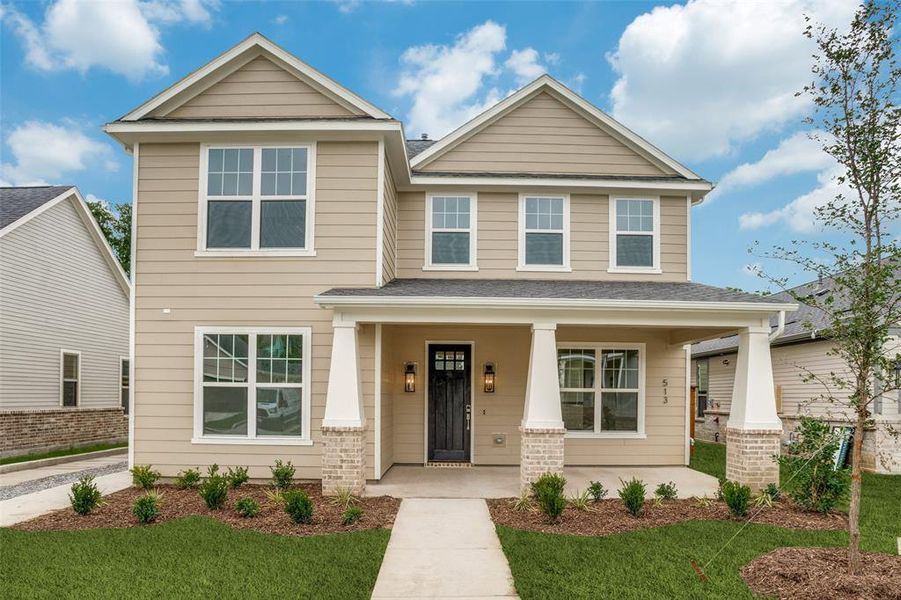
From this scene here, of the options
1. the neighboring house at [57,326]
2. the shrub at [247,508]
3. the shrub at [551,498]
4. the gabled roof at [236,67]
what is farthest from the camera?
the neighboring house at [57,326]

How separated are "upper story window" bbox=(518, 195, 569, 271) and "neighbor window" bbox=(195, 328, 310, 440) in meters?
4.53

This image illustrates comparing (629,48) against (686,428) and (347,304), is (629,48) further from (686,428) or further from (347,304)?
(347,304)

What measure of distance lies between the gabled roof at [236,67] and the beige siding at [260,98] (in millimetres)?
103

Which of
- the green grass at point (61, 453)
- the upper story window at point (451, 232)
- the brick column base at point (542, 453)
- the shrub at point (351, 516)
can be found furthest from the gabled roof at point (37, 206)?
the brick column base at point (542, 453)

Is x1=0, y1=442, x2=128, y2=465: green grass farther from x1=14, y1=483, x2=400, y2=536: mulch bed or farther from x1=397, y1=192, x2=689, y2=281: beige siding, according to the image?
x1=397, y1=192, x2=689, y2=281: beige siding

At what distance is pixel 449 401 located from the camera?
10977mm

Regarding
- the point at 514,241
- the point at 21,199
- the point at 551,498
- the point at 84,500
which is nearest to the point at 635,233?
the point at 514,241

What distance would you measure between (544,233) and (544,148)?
5.72ft

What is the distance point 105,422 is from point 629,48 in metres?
18.7

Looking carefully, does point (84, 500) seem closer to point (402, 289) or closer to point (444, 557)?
point (444, 557)

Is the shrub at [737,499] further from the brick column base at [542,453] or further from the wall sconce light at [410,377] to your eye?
the wall sconce light at [410,377]

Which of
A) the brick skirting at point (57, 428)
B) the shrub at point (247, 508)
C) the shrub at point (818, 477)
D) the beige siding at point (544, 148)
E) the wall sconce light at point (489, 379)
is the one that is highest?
the beige siding at point (544, 148)

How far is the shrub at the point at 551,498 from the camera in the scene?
677 centimetres

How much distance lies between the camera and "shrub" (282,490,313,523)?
660 cm
